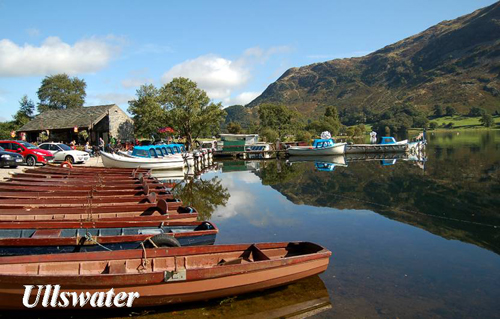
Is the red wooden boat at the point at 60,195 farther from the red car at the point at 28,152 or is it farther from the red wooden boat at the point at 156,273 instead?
the red car at the point at 28,152

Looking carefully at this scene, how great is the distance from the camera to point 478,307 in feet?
23.3

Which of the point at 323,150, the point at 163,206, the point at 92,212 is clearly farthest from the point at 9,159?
the point at 323,150

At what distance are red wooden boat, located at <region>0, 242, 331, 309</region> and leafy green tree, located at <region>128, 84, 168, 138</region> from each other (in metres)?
42.2

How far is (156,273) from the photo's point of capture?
20.6 feet

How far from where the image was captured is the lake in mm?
7109

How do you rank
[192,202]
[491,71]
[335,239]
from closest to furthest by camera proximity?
1. [335,239]
2. [192,202]
3. [491,71]

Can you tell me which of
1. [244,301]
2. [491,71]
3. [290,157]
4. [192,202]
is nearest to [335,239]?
[244,301]

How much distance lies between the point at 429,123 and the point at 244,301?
128m

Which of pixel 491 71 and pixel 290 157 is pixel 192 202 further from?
pixel 491 71

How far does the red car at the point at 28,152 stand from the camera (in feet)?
87.7

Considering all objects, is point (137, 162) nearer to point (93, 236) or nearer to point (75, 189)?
point (75, 189)

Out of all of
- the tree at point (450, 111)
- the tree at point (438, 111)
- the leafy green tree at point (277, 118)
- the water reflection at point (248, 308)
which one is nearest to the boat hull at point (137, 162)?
the water reflection at point (248, 308)

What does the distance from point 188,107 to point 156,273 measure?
145 ft

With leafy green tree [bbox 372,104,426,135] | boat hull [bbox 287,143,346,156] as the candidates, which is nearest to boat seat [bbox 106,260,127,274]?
boat hull [bbox 287,143,346,156]
